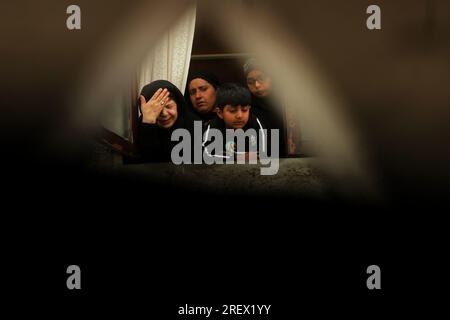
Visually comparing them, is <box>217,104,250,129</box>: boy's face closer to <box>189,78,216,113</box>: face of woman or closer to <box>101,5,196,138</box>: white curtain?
<box>189,78,216,113</box>: face of woman

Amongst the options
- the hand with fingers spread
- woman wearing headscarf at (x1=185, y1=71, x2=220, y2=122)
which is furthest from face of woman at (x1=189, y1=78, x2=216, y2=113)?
the hand with fingers spread

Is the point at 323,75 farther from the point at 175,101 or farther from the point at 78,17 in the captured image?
the point at 78,17

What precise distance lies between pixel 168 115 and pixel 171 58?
25 centimetres

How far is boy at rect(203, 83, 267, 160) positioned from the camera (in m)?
2.04

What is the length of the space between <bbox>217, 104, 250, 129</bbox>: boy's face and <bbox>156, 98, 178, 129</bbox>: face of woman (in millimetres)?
196

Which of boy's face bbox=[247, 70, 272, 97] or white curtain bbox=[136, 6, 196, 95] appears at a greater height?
white curtain bbox=[136, 6, 196, 95]

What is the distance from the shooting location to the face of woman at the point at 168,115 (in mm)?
2053

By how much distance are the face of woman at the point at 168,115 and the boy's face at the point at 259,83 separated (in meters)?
0.34

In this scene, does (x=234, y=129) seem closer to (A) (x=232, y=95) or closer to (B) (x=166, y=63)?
(A) (x=232, y=95)

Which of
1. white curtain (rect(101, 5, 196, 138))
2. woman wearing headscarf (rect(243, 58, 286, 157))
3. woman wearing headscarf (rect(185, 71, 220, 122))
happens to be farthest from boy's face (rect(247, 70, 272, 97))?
white curtain (rect(101, 5, 196, 138))

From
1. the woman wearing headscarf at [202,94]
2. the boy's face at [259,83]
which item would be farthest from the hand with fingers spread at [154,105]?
the boy's face at [259,83]

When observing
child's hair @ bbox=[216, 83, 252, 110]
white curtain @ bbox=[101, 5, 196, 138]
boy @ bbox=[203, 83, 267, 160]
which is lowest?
boy @ bbox=[203, 83, 267, 160]

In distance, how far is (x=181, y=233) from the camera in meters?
2.02
